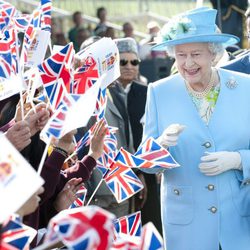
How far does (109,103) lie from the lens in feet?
21.0

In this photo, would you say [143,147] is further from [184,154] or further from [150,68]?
[150,68]

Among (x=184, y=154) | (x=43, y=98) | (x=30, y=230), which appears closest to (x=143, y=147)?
(x=184, y=154)

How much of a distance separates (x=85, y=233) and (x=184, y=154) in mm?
1881

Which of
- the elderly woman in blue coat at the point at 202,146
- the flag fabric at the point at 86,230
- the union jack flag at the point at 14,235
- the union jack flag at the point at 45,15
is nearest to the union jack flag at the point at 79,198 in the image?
the elderly woman in blue coat at the point at 202,146

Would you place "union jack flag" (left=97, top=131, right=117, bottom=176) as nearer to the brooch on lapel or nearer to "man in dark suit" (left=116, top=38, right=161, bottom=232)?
the brooch on lapel

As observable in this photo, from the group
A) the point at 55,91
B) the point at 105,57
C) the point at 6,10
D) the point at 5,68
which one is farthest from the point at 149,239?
the point at 6,10

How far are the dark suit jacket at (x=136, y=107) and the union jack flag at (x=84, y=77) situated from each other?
2120mm

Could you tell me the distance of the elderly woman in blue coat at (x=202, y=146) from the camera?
4.46 metres

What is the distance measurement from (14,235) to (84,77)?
55.4 inches

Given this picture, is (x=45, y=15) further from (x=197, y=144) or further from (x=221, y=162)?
(x=221, y=162)

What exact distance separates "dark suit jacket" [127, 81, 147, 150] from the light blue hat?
7.44ft

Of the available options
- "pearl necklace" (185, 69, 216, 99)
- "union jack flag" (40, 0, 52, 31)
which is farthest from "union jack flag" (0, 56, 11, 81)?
"pearl necklace" (185, 69, 216, 99)

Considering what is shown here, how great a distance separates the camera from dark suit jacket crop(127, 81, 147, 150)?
6809 mm

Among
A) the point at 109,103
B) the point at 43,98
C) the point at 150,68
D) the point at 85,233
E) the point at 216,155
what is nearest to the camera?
the point at 85,233
